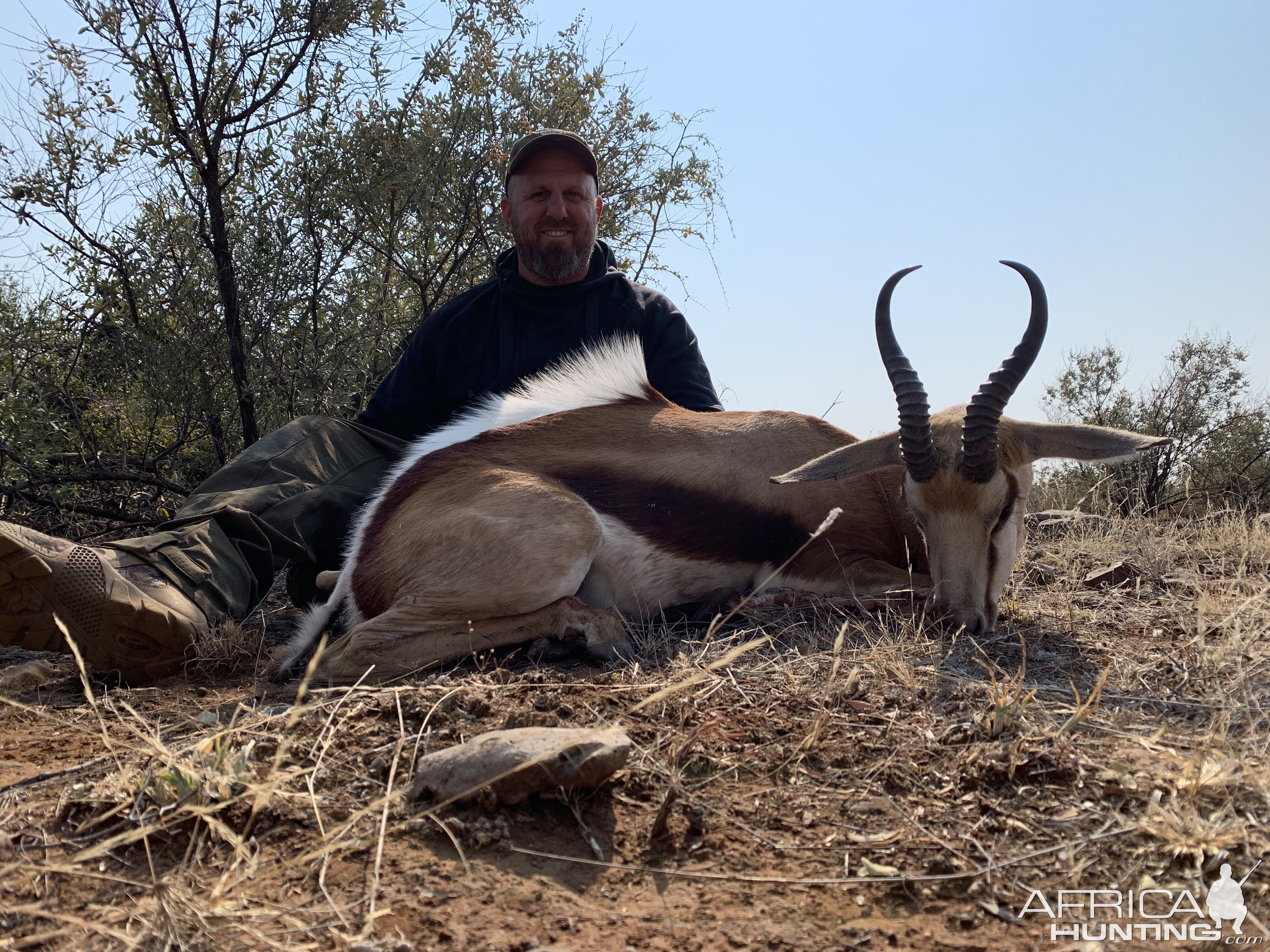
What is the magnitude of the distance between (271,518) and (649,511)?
1.80m

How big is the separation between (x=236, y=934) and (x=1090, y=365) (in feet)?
36.3

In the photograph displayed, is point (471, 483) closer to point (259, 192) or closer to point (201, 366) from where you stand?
point (201, 366)

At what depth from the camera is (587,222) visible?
6.03 m

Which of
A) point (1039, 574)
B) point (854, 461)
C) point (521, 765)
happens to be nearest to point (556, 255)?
point (854, 461)

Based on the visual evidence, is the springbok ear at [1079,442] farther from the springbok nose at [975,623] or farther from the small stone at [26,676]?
the small stone at [26,676]

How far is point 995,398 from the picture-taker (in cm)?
390

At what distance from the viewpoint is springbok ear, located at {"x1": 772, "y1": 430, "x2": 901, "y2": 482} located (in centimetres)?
409

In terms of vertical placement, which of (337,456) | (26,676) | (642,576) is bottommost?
(26,676)

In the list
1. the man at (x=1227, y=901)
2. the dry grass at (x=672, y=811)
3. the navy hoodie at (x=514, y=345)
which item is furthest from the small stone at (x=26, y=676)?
the man at (x=1227, y=901)

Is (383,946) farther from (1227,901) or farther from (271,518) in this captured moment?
(271,518)

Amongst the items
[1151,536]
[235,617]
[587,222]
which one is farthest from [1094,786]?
[587,222]

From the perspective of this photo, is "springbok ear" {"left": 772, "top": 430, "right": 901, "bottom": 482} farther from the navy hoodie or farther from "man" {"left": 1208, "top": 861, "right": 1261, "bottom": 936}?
"man" {"left": 1208, "top": 861, "right": 1261, "bottom": 936}

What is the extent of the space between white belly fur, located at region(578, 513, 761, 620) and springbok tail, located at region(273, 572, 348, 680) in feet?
3.20

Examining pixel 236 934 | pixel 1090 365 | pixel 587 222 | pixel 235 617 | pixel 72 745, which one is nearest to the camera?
pixel 236 934
